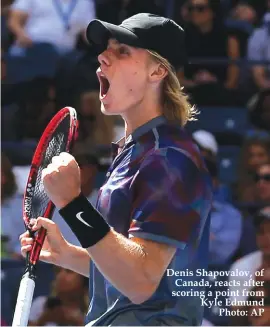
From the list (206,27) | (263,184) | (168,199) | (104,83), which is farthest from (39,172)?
(206,27)

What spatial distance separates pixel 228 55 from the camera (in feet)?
23.6

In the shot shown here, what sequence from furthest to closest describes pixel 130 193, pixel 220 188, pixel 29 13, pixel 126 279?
1. pixel 29 13
2. pixel 220 188
3. pixel 130 193
4. pixel 126 279

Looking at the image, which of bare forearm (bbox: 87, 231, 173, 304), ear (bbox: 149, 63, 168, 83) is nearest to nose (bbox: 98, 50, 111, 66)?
ear (bbox: 149, 63, 168, 83)

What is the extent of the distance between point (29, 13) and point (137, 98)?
4.49 metres

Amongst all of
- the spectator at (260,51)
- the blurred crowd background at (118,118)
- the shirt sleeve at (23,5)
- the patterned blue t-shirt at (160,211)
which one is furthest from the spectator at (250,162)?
the patterned blue t-shirt at (160,211)

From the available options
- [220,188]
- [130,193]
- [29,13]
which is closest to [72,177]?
[130,193]

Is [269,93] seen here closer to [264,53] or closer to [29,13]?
[264,53]

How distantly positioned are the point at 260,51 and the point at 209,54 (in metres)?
0.39

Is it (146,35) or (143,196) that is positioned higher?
(146,35)

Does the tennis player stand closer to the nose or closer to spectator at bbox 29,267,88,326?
the nose

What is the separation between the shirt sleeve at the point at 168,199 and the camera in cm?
230

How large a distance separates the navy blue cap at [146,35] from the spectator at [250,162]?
4.02 m

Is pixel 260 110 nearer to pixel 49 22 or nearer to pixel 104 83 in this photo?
pixel 49 22

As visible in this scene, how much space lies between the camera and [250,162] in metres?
6.60
